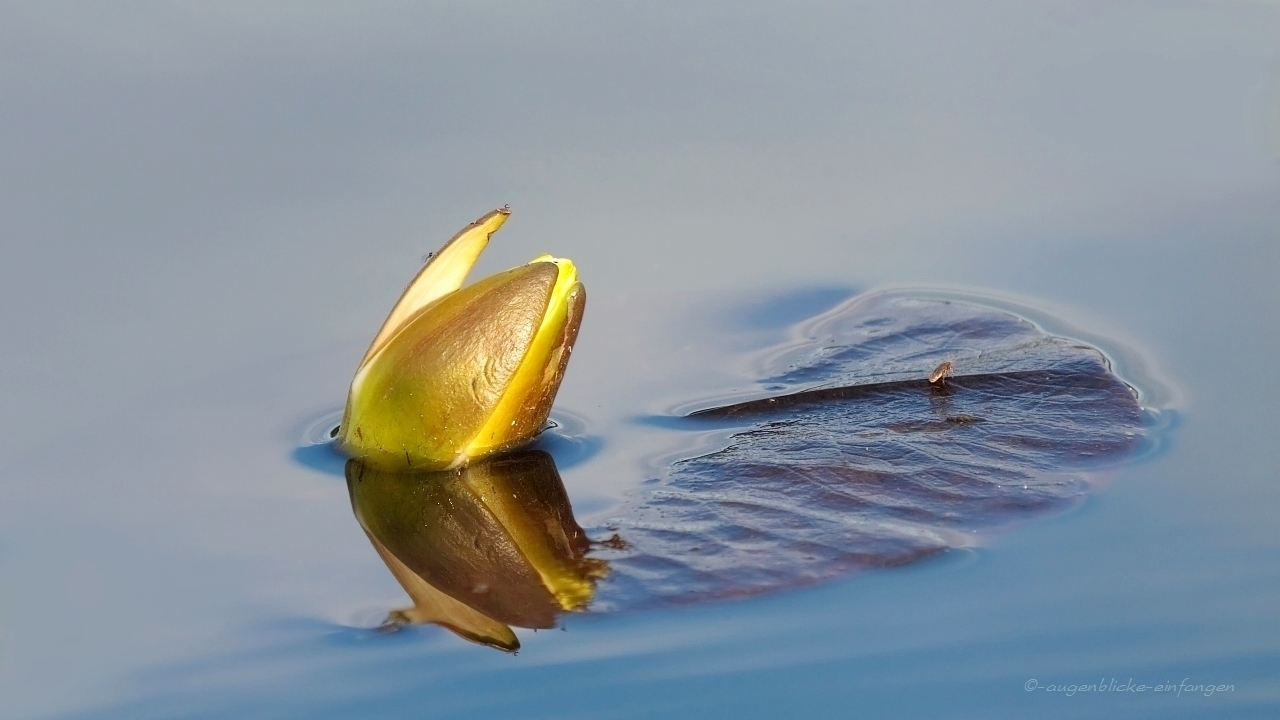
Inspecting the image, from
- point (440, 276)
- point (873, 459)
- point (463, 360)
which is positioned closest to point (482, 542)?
point (463, 360)

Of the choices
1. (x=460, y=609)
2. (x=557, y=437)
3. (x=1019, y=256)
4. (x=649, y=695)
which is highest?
(x=1019, y=256)

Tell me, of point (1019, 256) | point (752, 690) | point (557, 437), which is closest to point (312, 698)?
point (752, 690)

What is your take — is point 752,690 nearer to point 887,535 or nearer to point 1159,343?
point 887,535

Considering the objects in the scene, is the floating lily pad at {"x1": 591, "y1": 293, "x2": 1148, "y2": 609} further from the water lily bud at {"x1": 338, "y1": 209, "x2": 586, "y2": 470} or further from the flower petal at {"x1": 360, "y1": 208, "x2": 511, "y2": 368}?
the flower petal at {"x1": 360, "y1": 208, "x2": 511, "y2": 368}

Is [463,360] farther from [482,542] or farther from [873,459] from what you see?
[873,459]

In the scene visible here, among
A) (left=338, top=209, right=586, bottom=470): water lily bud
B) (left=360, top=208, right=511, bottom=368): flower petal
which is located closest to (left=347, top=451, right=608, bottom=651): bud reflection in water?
(left=338, top=209, right=586, bottom=470): water lily bud

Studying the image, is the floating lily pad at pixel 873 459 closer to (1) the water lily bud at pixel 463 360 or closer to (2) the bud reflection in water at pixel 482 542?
(2) the bud reflection in water at pixel 482 542

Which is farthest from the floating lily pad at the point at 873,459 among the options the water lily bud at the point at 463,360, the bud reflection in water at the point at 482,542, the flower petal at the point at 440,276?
the flower petal at the point at 440,276
